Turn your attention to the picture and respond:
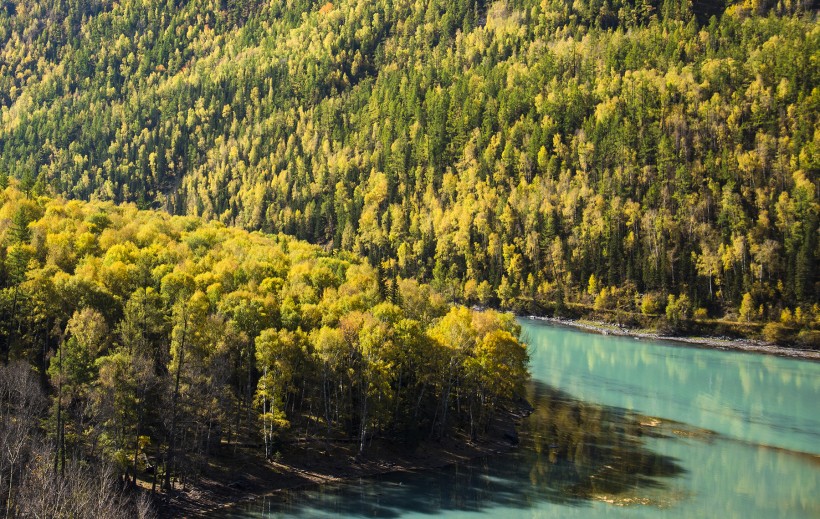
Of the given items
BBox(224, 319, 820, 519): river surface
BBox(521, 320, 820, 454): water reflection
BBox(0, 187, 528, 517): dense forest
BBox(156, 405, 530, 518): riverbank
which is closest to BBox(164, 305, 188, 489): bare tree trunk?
BBox(0, 187, 528, 517): dense forest

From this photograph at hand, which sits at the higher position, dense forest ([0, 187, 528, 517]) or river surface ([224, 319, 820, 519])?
dense forest ([0, 187, 528, 517])

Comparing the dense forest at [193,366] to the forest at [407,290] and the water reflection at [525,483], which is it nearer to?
the forest at [407,290]

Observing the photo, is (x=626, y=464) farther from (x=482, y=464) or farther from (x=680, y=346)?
(x=680, y=346)

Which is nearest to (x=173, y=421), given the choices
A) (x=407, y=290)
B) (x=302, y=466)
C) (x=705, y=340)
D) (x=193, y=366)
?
(x=193, y=366)

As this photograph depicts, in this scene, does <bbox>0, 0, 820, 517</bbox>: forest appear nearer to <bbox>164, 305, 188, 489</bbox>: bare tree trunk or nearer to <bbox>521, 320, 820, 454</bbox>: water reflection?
<bbox>164, 305, 188, 489</bbox>: bare tree trunk

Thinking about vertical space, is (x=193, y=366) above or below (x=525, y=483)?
above

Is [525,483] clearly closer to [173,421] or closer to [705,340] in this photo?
[173,421]
